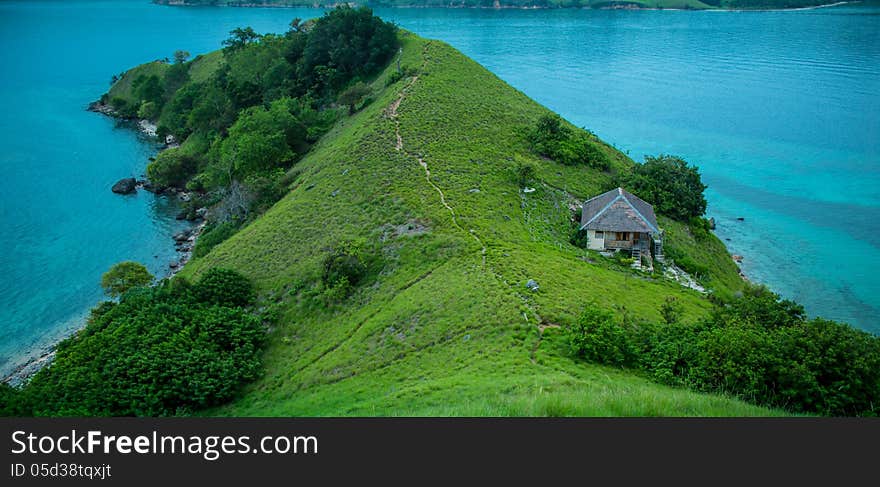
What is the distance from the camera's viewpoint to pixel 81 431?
9211 millimetres

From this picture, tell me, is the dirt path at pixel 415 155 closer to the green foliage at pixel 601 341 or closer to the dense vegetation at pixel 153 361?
the green foliage at pixel 601 341

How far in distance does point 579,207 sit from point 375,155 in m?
20.5

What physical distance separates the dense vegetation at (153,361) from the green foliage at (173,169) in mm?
43090

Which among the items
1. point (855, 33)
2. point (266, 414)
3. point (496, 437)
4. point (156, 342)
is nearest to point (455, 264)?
point (266, 414)

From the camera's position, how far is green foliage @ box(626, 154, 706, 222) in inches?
2076

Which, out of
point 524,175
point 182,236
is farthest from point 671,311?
point 182,236

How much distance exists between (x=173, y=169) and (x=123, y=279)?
34.1 meters

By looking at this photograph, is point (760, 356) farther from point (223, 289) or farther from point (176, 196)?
point (176, 196)

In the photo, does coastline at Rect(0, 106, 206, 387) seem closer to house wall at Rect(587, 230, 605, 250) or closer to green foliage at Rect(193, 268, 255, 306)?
green foliage at Rect(193, 268, 255, 306)

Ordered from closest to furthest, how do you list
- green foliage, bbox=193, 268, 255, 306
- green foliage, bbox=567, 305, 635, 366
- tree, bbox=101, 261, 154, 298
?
green foliage, bbox=567, 305, 635, 366 → green foliage, bbox=193, 268, 255, 306 → tree, bbox=101, 261, 154, 298

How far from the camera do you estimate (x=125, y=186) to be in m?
80.7

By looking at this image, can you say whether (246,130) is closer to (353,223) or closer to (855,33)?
(353,223)

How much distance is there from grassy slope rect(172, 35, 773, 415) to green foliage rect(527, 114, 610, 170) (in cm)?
154

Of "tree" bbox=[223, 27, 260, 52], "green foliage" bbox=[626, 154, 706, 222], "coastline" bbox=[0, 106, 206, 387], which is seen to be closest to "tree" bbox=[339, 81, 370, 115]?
"coastline" bbox=[0, 106, 206, 387]
